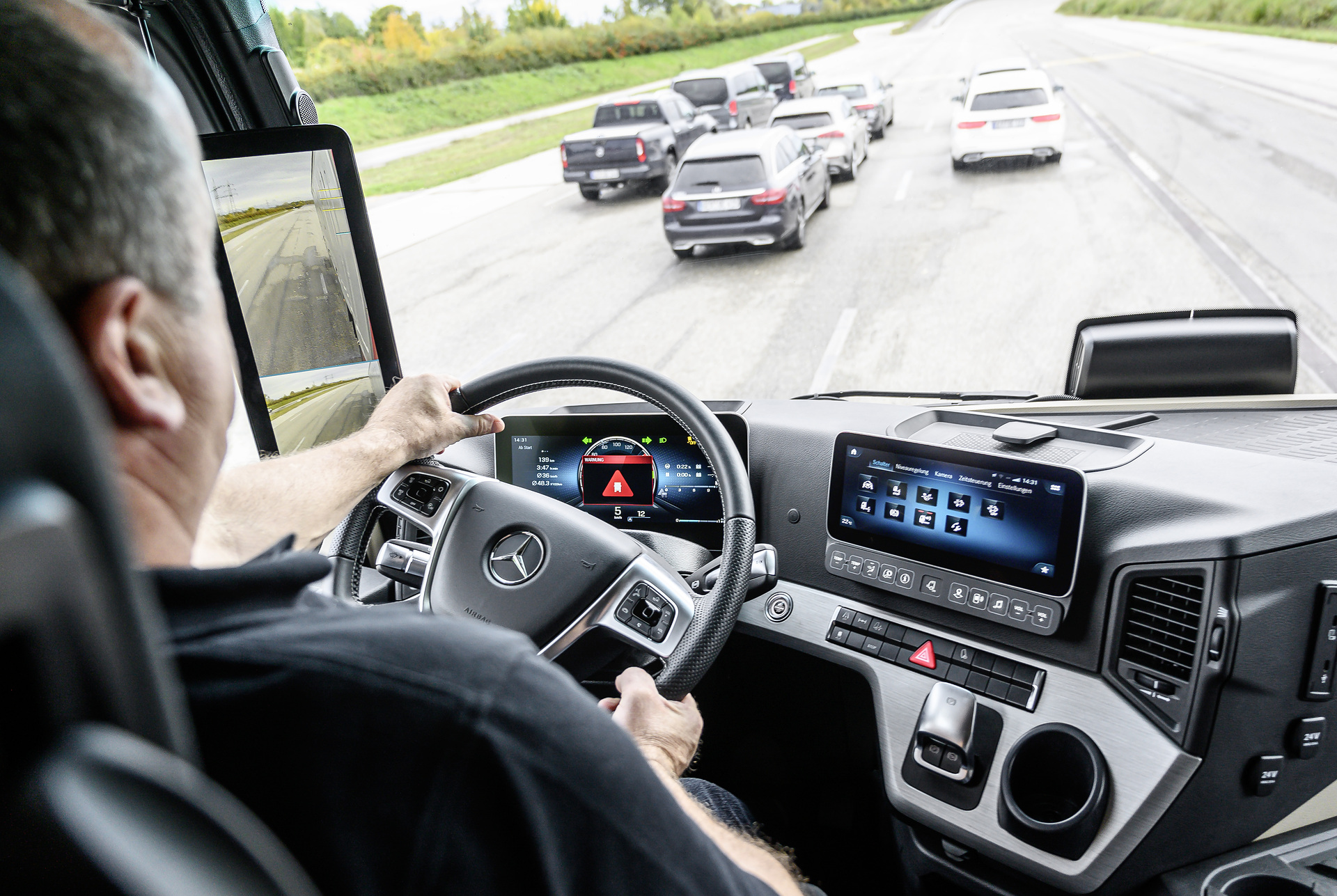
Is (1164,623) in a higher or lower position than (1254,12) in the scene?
lower

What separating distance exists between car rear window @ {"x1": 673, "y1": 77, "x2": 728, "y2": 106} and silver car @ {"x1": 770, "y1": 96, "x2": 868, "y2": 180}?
303 inches

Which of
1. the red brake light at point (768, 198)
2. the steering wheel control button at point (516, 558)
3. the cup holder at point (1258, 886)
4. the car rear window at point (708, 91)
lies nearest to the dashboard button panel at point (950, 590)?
the cup holder at point (1258, 886)

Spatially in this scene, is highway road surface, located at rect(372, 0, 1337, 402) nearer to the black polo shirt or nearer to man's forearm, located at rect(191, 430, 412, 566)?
man's forearm, located at rect(191, 430, 412, 566)

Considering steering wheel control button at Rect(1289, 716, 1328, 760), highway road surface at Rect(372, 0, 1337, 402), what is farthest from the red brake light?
steering wheel control button at Rect(1289, 716, 1328, 760)

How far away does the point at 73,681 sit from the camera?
0.42m

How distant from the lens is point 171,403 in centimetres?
64

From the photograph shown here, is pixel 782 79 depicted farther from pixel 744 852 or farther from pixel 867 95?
pixel 744 852

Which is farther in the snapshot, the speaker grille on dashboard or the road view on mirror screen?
the speaker grille on dashboard

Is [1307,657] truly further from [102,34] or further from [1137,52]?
[1137,52]

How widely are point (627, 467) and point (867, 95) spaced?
19.8 metres

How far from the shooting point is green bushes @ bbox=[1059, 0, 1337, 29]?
19781mm

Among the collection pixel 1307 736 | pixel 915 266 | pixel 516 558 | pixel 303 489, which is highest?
pixel 303 489

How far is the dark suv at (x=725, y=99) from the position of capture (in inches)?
887

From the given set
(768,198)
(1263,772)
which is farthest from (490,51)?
(1263,772)
